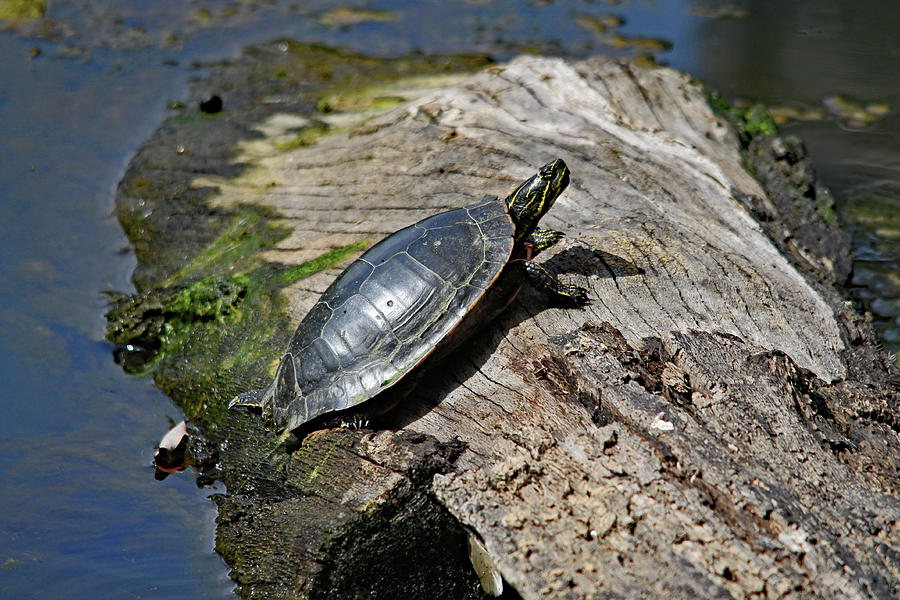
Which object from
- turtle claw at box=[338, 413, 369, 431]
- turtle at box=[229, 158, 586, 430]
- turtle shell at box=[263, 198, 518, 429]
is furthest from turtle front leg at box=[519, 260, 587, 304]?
turtle claw at box=[338, 413, 369, 431]

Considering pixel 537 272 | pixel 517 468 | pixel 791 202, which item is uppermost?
pixel 537 272

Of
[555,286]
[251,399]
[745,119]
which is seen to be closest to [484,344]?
[555,286]

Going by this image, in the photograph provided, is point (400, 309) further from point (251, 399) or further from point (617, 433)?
point (617, 433)

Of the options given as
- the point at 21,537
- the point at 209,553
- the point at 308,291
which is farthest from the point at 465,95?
the point at 21,537

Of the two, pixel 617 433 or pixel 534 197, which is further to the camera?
pixel 534 197

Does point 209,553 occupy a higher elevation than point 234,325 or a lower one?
A: lower

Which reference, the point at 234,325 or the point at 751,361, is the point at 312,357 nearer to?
the point at 234,325

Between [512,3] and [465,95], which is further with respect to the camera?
[512,3]
